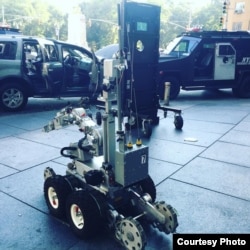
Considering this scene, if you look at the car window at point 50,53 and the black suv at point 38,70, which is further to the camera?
the car window at point 50,53

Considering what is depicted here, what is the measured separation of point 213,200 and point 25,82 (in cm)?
633

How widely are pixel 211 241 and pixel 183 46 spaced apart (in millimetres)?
9195

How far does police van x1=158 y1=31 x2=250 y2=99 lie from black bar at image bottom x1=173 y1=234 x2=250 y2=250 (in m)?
7.73

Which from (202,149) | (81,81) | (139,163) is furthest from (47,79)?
(139,163)

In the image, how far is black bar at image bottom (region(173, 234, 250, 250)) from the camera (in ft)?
9.04

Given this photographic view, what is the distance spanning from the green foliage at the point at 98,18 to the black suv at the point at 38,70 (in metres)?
38.1

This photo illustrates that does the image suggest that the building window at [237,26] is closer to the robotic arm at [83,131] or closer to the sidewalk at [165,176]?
the sidewalk at [165,176]

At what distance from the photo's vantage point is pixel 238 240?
9.34 feet

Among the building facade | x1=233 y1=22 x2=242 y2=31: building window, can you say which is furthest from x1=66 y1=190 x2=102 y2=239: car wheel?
x1=233 y1=22 x2=242 y2=31: building window

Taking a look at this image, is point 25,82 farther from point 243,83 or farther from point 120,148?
point 243,83

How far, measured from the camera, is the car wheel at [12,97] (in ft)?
26.6

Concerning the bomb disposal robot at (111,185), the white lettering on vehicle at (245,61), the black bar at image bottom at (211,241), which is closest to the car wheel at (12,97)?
the bomb disposal robot at (111,185)

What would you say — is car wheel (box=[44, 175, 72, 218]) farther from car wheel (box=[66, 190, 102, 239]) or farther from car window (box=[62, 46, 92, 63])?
car window (box=[62, 46, 92, 63])

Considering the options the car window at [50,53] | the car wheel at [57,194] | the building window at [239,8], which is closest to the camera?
the car wheel at [57,194]
